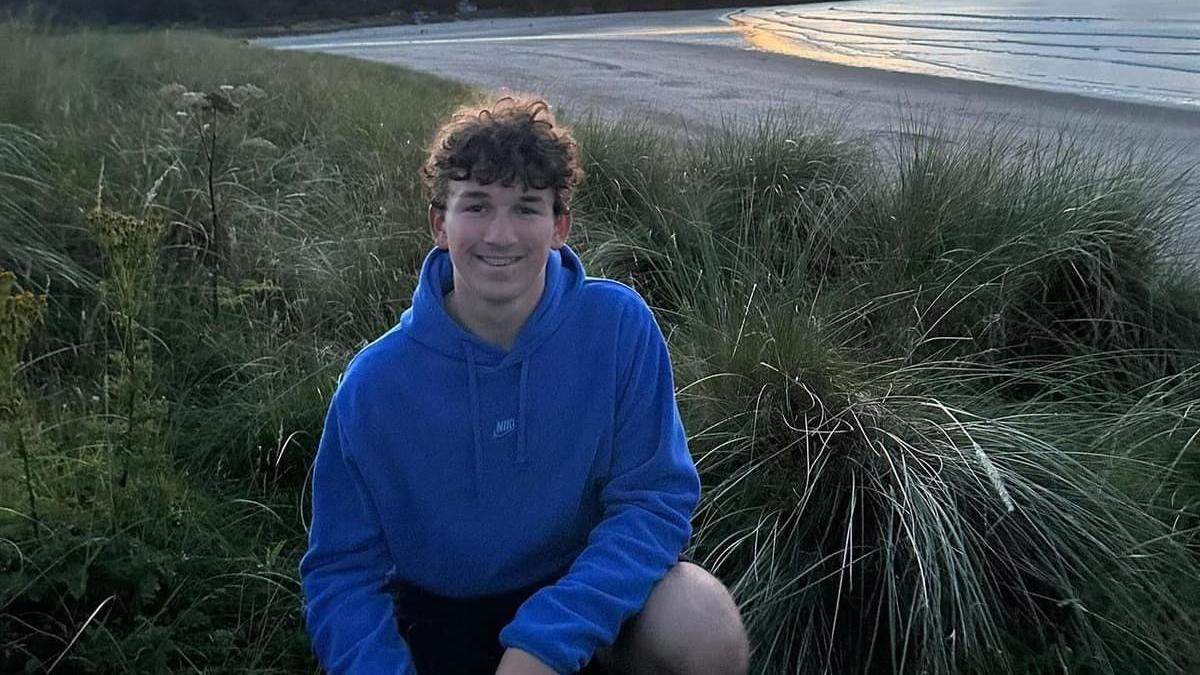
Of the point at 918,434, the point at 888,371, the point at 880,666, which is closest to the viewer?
the point at 880,666

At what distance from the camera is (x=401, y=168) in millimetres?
5711

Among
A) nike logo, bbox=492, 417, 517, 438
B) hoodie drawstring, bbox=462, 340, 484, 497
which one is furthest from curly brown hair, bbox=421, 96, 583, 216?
nike logo, bbox=492, 417, 517, 438

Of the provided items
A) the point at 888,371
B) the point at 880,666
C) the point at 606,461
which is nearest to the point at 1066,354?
the point at 888,371

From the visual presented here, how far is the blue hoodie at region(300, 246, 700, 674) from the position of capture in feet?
7.22

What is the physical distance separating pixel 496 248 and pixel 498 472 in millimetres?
410

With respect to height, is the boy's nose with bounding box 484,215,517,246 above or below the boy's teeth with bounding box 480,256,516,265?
above

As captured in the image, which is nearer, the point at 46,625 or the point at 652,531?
the point at 652,531

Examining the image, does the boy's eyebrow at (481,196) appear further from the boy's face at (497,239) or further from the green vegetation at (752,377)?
the green vegetation at (752,377)

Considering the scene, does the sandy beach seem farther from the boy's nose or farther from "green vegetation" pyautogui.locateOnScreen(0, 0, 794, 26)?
"green vegetation" pyautogui.locateOnScreen(0, 0, 794, 26)

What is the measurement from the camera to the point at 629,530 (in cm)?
224

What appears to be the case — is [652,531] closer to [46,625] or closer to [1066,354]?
[46,625]

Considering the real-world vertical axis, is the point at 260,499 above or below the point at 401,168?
below

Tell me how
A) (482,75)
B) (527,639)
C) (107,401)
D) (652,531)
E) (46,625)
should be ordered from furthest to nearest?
(482,75), (107,401), (46,625), (652,531), (527,639)

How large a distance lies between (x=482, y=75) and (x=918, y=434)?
488 inches
